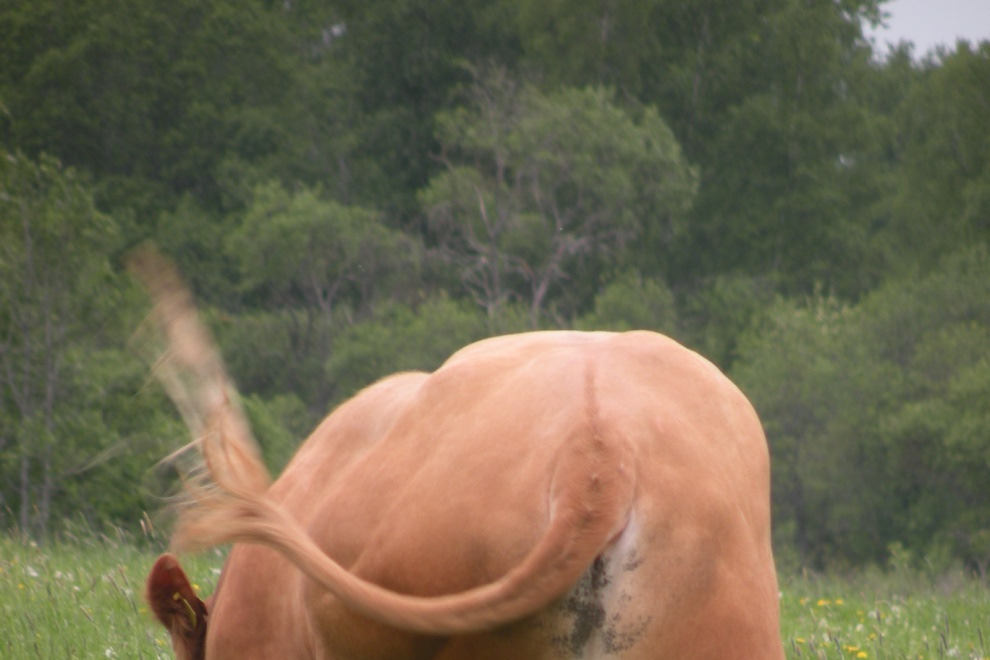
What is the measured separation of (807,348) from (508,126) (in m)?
11.0

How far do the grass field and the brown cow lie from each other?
180 centimetres

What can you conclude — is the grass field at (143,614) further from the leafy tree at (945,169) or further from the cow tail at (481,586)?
the leafy tree at (945,169)

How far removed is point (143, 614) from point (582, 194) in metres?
29.4

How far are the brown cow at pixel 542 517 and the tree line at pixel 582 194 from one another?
19.7 meters

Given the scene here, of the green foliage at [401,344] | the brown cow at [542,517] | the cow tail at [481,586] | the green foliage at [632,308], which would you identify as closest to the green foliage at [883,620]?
the brown cow at [542,517]

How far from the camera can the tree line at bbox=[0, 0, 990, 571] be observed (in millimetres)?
29109

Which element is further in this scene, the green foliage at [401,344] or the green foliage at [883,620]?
the green foliage at [401,344]

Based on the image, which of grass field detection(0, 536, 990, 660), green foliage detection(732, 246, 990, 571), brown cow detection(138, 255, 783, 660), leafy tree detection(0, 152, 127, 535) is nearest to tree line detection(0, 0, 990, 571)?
green foliage detection(732, 246, 990, 571)

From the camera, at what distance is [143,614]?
4652 mm

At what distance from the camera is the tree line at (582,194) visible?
95.5ft

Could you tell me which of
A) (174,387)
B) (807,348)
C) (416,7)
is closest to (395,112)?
(416,7)

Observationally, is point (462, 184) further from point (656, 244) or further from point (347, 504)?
point (347, 504)

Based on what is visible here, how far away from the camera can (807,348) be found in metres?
29.6

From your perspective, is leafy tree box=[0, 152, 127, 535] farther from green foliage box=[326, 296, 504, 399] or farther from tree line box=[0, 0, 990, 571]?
green foliage box=[326, 296, 504, 399]
